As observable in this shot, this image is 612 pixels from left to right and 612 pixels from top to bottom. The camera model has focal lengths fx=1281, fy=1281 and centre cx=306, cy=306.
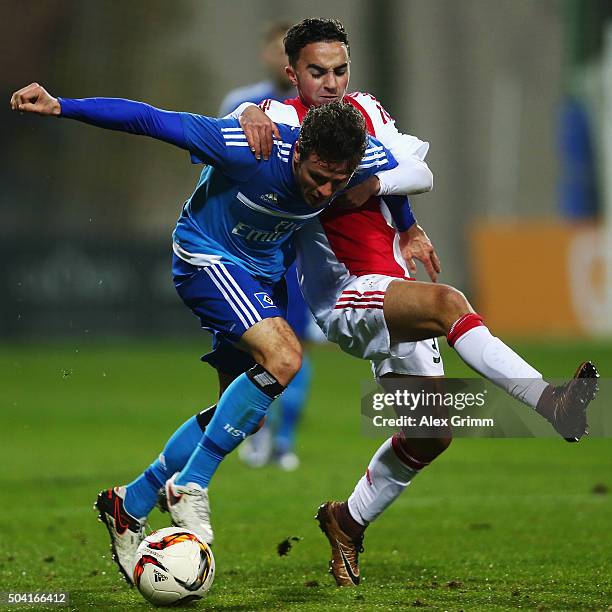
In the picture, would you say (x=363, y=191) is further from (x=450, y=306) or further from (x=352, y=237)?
(x=450, y=306)

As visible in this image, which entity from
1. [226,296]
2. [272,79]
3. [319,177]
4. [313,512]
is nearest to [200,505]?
[226,296]

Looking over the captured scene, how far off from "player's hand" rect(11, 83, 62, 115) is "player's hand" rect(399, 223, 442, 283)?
1703mm

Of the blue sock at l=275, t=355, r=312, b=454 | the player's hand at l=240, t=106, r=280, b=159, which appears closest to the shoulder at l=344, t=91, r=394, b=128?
the player's hand at l=240, t=106, r=280, b=159

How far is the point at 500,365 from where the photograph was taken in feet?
15.3

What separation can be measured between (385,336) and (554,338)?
14.1m

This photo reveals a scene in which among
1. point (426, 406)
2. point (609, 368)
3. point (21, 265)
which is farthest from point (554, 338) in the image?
point (426, 406)

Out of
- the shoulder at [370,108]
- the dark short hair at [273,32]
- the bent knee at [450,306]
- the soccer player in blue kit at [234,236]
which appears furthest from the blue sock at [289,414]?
the bent knee at [450,306]

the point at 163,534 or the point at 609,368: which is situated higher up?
the point at 163,534

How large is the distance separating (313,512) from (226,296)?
271cm

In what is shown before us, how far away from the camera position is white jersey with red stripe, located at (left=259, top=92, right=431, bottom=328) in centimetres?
546

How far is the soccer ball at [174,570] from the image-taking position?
474 cm

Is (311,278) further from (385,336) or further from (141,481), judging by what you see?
(141,481)

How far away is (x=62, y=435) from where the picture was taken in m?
11.5

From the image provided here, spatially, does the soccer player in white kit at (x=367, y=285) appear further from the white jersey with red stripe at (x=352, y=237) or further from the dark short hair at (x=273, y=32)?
the dark short hair at (x=273, y=32)
